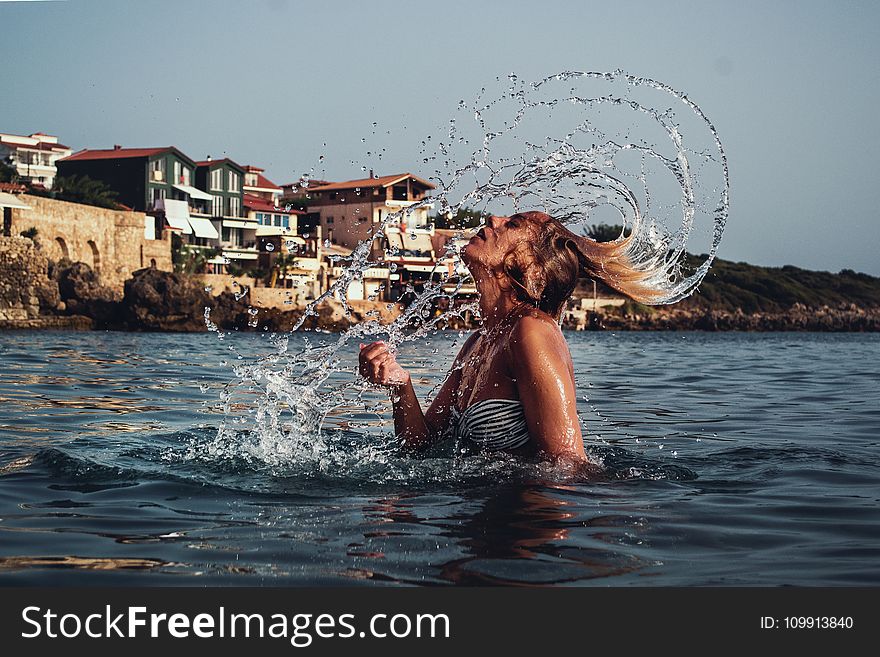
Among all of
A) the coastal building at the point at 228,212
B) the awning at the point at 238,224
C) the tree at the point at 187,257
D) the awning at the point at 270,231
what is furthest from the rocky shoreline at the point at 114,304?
the awning at the point at 270,231

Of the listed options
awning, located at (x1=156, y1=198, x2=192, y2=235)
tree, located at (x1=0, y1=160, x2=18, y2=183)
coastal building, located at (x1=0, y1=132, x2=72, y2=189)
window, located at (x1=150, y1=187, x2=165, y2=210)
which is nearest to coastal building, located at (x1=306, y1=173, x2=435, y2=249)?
awning, located at (x1=156, y1=198, x2=192, y2=235)

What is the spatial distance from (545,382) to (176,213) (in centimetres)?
6721

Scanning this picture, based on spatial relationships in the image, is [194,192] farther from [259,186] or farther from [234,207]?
[259,186]

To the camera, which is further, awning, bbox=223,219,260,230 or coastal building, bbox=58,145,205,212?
awning, bbox=223,219,260,230

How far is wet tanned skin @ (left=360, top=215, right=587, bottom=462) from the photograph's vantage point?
4621 millimetres

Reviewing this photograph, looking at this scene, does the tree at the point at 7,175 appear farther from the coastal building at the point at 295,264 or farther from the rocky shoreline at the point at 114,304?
the coastal building at the point at 295,264

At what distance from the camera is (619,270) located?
5094mm

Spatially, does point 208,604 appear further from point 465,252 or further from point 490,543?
point 465,252

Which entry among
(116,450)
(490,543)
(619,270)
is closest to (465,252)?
(619,270)

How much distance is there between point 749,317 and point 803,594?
108m

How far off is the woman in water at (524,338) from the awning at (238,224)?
229 ft

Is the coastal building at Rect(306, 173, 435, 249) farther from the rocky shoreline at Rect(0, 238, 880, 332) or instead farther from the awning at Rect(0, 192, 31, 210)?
the awning at Rect(0, 192, 31, 210)

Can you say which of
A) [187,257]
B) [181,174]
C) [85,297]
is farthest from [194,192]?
[85,297]

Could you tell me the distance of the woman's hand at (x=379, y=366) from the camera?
187 inches
